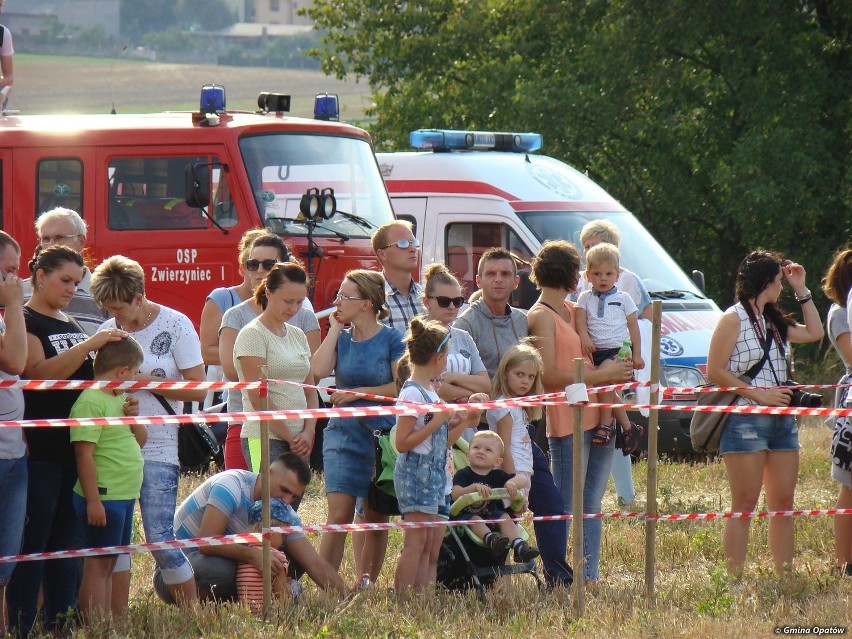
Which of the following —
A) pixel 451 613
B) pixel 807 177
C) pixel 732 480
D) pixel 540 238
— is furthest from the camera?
pixel 807 177

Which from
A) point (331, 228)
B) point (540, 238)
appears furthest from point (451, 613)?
point (540, 238)

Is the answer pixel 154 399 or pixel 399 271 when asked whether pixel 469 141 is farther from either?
pixel 154 399

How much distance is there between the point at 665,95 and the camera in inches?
704

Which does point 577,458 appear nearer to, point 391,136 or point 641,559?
point 641,559

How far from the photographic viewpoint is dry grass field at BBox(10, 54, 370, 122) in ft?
222

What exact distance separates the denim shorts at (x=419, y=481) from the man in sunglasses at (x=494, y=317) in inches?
36.3

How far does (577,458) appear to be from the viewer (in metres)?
5.78

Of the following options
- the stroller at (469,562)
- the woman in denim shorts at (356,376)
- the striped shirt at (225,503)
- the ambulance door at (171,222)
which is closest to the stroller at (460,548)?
the stroller at (469,562)

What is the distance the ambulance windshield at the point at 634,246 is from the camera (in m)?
11.4

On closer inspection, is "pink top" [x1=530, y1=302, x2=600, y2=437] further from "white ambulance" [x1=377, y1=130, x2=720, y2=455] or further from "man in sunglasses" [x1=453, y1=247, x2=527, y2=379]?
"white ambulance" [x1=377, y1=130, x2=720, y2=455]

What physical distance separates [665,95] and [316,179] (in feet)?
28.9

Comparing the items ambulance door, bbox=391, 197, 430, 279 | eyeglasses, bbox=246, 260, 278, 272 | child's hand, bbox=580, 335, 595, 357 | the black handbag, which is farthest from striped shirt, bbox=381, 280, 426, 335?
ambulance door, bbox=391, 197, 430, 279

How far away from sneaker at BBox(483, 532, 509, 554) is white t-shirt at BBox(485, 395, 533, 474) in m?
0.38

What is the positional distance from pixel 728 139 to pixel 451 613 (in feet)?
42.5
